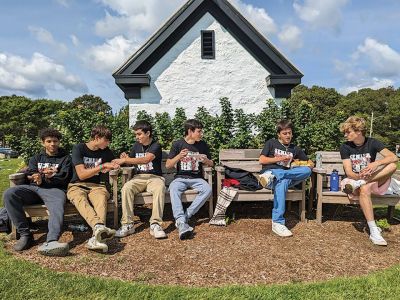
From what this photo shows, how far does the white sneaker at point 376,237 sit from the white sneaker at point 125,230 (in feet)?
→ 10.3

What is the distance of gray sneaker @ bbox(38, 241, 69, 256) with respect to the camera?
3.99 metres

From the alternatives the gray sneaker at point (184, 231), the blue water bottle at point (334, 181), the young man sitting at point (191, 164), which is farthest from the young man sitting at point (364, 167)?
the gray sneaker at point (184, 231)

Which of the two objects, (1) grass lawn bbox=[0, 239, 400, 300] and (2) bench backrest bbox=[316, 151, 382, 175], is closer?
(1) grass lawn bbox=[0, 239, 400, 300]

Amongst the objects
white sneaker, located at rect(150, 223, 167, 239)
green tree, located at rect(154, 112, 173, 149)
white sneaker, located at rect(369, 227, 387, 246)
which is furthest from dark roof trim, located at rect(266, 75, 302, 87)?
white sneaker, located at rect(150, 223, 167, 239)

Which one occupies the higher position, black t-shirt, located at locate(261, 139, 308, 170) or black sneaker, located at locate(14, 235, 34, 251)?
black t-shirt, located at locate(261, 139, 308, 170)

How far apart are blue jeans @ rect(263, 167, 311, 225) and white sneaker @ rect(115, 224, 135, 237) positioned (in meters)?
1.96

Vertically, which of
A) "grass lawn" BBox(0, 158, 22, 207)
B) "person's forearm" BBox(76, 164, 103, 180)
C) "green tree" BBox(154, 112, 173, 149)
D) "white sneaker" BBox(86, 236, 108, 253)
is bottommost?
"grass lawn" BBox(0, 158, 22, 207)

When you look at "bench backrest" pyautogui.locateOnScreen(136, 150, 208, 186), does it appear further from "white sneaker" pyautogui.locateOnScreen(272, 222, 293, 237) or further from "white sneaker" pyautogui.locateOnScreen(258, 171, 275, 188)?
"white sneaker" pyautogui.locateOnScreen(272, 222, 293, 237)

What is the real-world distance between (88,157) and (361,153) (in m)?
3.94

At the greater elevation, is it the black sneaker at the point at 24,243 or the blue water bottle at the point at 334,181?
the blue water bottle at the point at 334,181

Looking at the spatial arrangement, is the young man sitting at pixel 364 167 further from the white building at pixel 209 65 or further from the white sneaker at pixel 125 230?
the white building at pixel 209 65

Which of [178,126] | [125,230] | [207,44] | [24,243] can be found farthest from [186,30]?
[24,243]

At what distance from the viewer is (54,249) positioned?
3.99m

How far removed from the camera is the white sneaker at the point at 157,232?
181 inches
